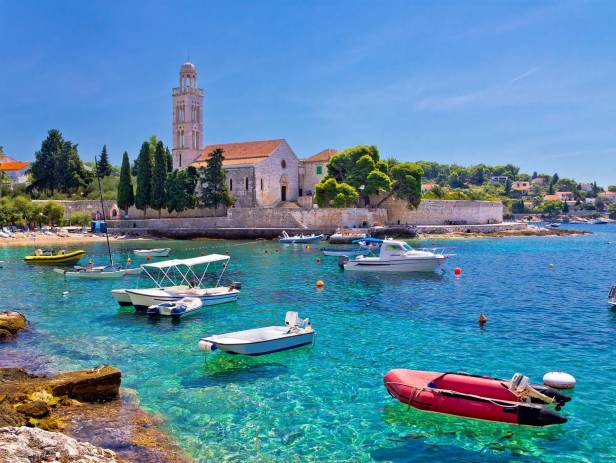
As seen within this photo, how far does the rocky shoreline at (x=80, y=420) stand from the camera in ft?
21.4

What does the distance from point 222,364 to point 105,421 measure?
4310 millimetres

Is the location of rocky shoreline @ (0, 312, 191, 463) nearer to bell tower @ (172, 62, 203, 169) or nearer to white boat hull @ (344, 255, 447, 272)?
white boat hull @ (344, 255, 447, 272)

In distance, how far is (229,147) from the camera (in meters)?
79.3

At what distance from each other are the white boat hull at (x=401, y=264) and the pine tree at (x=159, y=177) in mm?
45725

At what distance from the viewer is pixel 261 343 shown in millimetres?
14211

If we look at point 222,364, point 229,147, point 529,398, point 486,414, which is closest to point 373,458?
point 486,414

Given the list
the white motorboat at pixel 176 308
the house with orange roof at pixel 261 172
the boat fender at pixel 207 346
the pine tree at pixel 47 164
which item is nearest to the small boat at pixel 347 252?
the white motorboat at pixel 176 308

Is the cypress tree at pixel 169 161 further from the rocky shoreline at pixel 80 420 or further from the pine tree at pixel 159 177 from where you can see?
the rocky shoreline at pixel 80 420

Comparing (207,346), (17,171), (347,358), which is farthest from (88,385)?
(17,171)

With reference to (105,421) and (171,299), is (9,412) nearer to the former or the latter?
(105,421)

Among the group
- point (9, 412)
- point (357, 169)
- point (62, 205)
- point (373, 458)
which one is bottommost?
point (373, 458)

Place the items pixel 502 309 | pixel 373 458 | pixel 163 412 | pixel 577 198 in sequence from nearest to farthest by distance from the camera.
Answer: pixel 373 458, pixel 163 412, pixel 502 309, pixel 577 198

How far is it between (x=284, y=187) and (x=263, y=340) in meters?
63.8

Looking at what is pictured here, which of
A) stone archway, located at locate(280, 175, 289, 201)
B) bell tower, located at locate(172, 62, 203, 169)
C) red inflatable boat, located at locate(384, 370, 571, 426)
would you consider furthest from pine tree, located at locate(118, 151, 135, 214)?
red inflatable boat, located at locate(384, 370, 571, 426)
